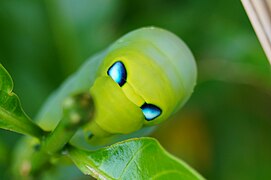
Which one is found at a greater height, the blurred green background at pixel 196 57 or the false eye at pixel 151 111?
the false eye at pixel 151 111

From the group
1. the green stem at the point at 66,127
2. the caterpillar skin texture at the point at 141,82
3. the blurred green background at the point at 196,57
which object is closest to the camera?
the green stem at the point at 66,127

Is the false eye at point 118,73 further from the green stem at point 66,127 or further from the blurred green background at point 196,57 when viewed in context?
the blurred green background at point 196,57

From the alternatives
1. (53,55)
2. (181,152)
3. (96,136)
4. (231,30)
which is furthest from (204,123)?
(96,136)

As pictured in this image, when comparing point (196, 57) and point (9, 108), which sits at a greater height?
point (9, 108)

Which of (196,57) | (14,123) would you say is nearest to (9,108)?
(14,123)

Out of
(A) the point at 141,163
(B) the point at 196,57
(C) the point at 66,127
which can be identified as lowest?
(B) the point at 196,57

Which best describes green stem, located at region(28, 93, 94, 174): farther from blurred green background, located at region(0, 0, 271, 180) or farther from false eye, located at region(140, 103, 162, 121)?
blurred green background, located at region(0, 0, 271, 180)

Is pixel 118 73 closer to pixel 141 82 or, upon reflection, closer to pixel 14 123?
pixel 141 82

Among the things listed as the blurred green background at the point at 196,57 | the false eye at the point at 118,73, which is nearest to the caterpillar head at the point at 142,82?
the false eye at the point at 118,73
